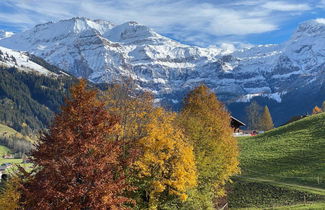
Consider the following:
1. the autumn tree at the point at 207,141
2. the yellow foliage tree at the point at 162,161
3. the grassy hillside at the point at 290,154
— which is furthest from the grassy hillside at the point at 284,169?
the yellow foliage tree at the point at 162,161

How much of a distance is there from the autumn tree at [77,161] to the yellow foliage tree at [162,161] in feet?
27.8

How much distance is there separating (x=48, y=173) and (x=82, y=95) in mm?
7462

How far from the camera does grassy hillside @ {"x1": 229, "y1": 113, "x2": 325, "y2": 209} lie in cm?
5931

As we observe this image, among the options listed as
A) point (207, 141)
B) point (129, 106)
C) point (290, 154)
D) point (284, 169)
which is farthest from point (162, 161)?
point (290, 154)

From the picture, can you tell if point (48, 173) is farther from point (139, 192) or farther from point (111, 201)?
point (139, 192)

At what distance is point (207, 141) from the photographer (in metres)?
57.2

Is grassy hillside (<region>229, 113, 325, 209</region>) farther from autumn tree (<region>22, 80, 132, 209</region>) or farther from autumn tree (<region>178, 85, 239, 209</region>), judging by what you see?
autumn tree (<region>22, 80, 132, 209</region>)

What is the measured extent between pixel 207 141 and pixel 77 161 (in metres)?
29.3

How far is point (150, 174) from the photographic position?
4212cm

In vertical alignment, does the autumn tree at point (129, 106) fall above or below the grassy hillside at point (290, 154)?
above

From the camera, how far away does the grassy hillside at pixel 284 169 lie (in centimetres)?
5931

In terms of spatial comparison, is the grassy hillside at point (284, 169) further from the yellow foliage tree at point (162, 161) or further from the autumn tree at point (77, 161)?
the autumn tree at point (77, 161)

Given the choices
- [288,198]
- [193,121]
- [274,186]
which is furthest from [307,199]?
[193,121]

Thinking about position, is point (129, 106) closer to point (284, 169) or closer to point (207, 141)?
point (207, 141)
